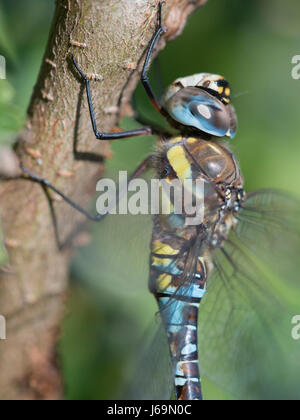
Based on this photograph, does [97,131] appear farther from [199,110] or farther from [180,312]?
[180,312]

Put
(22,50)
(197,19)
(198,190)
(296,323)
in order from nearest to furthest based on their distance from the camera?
(198,190) < (296,323) < (22,50) < (197,19)

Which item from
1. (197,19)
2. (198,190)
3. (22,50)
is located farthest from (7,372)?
(197,19)

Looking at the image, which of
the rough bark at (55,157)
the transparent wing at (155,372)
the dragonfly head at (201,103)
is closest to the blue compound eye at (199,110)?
the dragonfly head at (201,103)

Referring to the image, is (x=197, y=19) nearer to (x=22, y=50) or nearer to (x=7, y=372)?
(x=22, y=50)

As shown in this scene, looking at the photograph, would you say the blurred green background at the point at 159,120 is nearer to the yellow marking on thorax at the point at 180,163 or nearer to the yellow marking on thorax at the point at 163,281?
the yellow marking on thorax at the point at 163,281

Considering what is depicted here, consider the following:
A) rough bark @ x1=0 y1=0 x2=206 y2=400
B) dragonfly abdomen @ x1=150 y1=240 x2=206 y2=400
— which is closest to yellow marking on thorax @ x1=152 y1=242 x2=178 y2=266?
dragonfly abdomen @ x1=150 y1=240 x2=206 y2=400
